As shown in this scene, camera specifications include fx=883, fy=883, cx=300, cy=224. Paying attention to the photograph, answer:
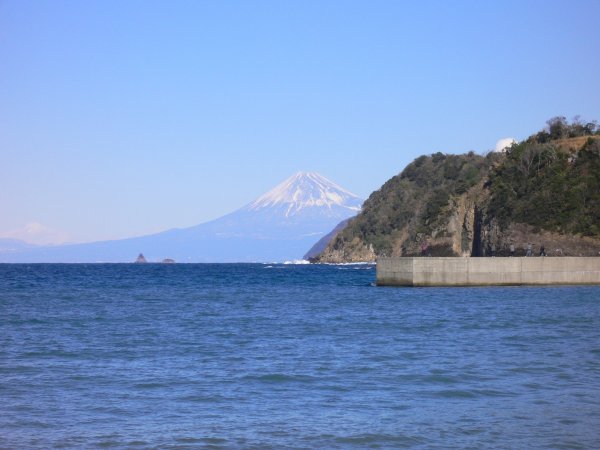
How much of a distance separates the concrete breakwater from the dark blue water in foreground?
22.0m

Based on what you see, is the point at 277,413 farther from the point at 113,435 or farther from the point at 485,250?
the point at 485,250

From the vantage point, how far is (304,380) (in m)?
21.3

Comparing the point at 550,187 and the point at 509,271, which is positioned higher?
the point at 550,187

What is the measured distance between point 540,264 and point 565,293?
776cm

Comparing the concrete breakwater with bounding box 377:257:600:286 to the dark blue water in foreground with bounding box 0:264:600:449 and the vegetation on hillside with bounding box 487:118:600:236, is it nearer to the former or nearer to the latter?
the dark blue water in foreground with bounding box 0:264:600:449

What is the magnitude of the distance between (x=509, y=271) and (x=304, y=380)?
150 ft

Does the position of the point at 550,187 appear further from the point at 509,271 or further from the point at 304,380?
the point at 304,380

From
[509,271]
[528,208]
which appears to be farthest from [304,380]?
[528,208]

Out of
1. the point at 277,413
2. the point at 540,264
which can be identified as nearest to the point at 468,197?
the point at 540,264

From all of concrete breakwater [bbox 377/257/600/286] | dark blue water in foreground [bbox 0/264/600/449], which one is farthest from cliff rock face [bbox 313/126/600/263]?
dark blue water in foreground [bbox 0/264/600/449]

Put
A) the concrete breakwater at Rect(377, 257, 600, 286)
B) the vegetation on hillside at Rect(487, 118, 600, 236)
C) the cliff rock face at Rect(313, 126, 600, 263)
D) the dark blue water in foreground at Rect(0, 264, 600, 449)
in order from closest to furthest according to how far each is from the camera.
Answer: the dark blue water in foreground at Rect(0, 264, 600, 449) < the concrete breakwater at Rect(377, 257, 600, 286) < the cliff rock face at Rect(313, 126, 600, 263) < the vegetation on hillside at Rect(487, 118, 600, 236)

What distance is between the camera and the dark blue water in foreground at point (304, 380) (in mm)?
15625

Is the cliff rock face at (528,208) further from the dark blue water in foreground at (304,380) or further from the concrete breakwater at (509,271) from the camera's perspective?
the dark blue water in foreground at (304,380)

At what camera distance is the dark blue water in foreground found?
15.6m
